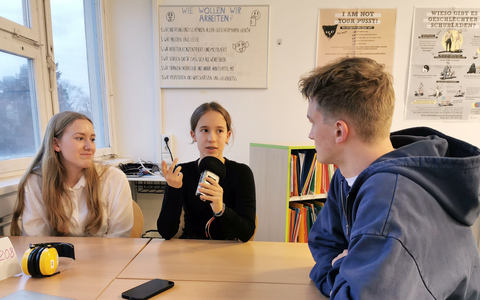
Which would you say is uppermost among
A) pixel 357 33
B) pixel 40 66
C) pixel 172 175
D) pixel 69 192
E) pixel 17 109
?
pixel 357 33

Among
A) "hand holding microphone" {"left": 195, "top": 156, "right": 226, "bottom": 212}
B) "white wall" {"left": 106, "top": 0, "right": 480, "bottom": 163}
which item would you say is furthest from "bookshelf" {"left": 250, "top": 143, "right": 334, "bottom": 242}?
"hand holding microphone" {"left": 195, "top": 156, "right": 226, "bottom": 212}

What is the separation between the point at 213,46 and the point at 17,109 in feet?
5.31

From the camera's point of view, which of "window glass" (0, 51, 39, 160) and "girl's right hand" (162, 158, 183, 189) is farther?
"window glass" (0, 51, 39, 160)

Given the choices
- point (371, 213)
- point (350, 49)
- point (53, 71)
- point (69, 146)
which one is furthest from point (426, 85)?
point (53, 71)

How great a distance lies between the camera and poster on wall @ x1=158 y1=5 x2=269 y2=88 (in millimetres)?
2449

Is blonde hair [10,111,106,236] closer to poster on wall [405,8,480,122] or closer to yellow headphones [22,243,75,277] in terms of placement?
yellow headphones [22,243,75,277]

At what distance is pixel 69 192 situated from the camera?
1.37 m

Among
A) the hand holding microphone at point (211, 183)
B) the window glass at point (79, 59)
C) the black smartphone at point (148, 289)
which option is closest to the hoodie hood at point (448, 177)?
the hand holding microphone at point (211, 183)

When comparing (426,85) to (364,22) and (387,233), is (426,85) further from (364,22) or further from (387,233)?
(387,233)

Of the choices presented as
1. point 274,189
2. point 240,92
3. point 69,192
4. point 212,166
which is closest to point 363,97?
point 212,166

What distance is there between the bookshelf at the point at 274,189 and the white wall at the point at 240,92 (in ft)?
1.77

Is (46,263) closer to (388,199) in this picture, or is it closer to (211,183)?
(211,183)

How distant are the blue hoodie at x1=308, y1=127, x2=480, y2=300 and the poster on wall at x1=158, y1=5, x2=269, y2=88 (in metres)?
2.01

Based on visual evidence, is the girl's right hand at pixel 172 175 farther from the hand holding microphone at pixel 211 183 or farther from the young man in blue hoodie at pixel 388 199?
the young man in blue hoodie at pixel 388 199
